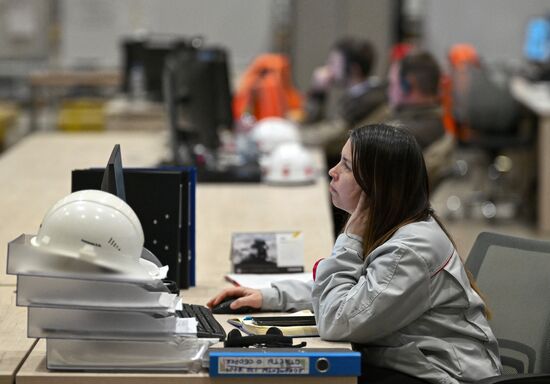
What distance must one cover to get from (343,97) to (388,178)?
448cm

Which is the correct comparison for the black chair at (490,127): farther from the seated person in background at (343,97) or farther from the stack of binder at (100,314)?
the stack of binder at (100,314)

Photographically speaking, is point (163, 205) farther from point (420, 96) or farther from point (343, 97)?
point (343, 97)

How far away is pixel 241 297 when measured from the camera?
110 inches

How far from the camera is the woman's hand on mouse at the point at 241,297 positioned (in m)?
2.74

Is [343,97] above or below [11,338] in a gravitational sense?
above

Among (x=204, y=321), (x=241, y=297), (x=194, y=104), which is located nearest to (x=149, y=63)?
(x=194, y=104)

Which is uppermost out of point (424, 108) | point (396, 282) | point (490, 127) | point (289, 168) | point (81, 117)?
point (424, 108)

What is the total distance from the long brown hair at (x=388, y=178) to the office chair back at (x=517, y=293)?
1.65 ft

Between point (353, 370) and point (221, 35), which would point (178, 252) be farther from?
point (221, 35)

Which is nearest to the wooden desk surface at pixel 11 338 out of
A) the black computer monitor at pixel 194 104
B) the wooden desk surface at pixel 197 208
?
the wooden desk surface at pixel 197 208

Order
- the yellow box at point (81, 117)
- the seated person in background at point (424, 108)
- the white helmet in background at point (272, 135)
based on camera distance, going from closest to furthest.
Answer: the seated person in background at point (424, 108)
the white helmet in background at point (272, 135)
the yellow box at point (81, 117)

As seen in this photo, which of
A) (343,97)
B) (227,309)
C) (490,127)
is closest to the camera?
(227,309)

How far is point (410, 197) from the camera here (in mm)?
2492

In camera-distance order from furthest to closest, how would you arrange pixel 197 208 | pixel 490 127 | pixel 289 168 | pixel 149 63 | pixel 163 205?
pixel 149 63 → pixel 490 127 → pixel 289 168 → pixel 197 208 → pixel 163 205
